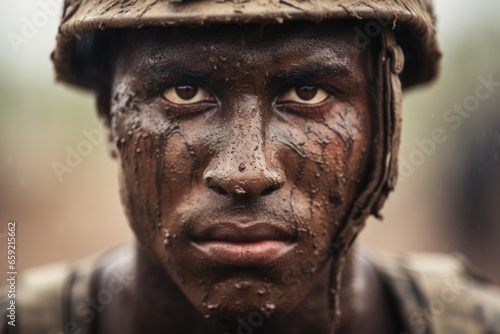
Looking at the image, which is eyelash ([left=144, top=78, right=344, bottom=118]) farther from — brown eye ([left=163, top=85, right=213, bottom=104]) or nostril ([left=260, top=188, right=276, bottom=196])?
nostril ([left=260, top=188, right=276, bottom=196])

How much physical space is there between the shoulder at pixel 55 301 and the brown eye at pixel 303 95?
140 centimetres

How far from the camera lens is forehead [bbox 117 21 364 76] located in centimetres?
236

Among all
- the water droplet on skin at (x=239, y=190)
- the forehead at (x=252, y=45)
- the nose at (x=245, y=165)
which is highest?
the forehead at (x=252, y=45)

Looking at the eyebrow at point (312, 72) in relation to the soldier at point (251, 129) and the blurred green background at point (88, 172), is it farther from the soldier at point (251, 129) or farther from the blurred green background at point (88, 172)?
the blurred green background at point (88, 172)

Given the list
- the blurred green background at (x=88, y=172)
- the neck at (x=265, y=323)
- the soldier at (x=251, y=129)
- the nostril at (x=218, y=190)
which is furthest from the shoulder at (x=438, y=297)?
the blurred green background at (x=88, y=172)

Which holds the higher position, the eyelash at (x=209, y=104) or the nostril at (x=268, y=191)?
the eyelash at (x=209, y=104)

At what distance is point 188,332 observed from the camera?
3.04 metres

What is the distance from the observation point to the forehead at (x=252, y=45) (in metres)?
2.36

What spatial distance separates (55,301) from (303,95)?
1539 mm

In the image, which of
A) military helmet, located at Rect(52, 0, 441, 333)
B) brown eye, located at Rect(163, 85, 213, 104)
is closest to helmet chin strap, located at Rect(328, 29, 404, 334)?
military helmet, located at Rect(52, 0, 441, 333)

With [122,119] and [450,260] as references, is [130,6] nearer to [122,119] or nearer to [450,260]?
[122,119]

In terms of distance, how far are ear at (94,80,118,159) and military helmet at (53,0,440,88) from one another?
157 mm

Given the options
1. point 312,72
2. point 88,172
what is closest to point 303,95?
point 312,72

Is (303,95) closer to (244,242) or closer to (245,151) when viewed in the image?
(245,151)
